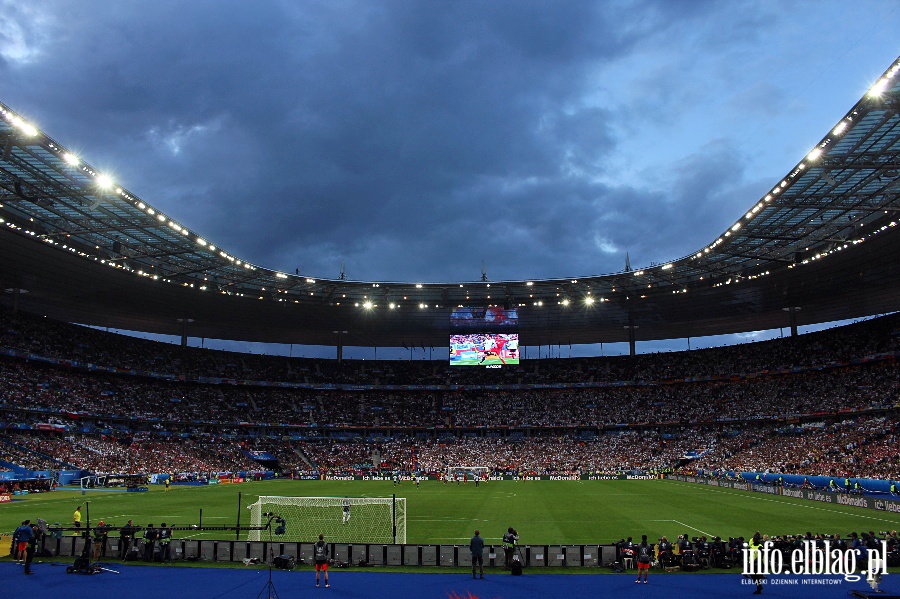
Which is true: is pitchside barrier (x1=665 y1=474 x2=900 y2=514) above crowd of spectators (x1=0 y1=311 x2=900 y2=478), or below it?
below

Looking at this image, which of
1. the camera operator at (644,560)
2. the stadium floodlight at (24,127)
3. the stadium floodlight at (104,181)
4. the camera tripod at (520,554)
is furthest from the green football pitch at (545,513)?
the stadium floodlight at (104,181)

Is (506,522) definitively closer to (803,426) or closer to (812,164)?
(812,164)

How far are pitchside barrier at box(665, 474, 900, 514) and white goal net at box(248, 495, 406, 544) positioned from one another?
1064 inches

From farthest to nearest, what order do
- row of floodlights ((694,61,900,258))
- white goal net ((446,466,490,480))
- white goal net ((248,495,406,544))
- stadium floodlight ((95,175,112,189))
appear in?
white goal net ((446,466,490,480)), stadium floodlight ((95,175,112,189)), white goal net ((248,495,406,544)), row of floodlights ((694,61,900,258))

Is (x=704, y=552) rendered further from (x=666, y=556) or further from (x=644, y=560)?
(x=644, y=560)

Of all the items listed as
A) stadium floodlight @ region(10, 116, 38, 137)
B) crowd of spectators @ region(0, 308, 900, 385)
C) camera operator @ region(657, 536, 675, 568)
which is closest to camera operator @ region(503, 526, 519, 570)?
camera operator @ region(657, 536, 675, 568)

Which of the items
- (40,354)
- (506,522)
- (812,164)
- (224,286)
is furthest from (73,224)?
(812,164)

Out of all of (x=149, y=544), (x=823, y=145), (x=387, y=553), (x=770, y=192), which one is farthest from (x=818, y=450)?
(x=149, y=544)

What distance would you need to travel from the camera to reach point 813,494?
41750mm

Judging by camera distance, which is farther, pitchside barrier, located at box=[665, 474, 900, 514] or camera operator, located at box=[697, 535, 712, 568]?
pitchside barrier, located at box=[665, 474, 900, 514]

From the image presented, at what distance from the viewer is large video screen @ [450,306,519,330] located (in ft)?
244

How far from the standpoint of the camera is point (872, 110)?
90.0 ft

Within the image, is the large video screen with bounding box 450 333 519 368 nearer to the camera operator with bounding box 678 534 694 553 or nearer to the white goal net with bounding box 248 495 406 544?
the white goal net with bounding box 248 495 406 544

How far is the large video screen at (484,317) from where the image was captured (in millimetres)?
74481
